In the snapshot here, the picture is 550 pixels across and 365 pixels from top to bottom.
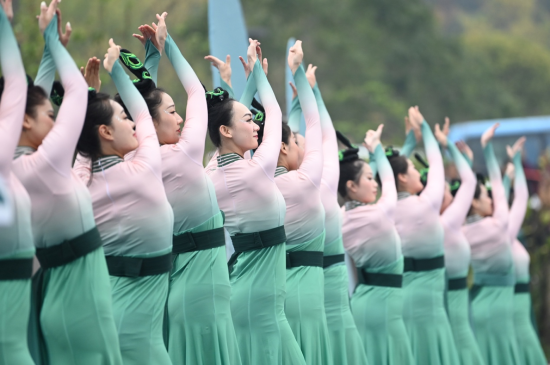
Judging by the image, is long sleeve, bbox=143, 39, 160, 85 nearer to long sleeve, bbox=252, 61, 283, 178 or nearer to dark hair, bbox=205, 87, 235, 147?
dark hair, bbox=205, 87, 235, 147

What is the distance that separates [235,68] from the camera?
6.79 metres

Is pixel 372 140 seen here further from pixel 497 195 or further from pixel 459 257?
pixel 497 195

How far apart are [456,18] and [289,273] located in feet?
182

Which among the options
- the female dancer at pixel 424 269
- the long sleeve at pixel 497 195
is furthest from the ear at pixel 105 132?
the long sleeve at pixel 497 195

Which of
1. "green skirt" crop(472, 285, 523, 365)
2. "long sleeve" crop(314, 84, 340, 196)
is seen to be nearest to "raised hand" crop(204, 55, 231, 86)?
"long sleeve" crop(314, 84, 340, 196)

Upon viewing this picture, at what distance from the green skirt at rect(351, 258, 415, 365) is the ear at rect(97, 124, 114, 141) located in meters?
2.61

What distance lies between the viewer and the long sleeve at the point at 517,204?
25.9 ft

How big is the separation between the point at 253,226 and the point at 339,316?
1155 mm

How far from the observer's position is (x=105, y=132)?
4.19 metres

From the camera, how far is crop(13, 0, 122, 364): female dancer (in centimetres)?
371

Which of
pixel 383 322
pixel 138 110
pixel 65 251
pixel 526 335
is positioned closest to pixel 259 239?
pixel 138 110

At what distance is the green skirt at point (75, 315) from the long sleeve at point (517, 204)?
4.86 metres

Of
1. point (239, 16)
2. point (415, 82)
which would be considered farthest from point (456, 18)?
point (239, 16)

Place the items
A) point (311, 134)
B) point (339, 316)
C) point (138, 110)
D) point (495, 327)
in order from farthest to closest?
point (495, 327) → point (339, 316) → point (311, 134) → point (138, 110)
